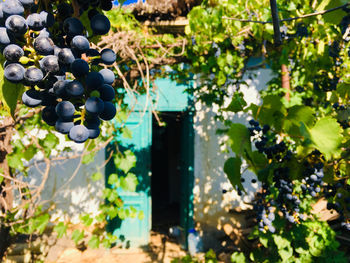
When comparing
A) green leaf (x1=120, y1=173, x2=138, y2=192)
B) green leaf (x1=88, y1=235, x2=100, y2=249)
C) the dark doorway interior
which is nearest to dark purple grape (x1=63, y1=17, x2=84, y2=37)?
green leaf (x1=120, y1=173, x2=138, y2=192)

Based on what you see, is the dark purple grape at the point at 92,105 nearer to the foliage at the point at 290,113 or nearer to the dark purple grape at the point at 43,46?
the dark purple grape at the point at 43,46

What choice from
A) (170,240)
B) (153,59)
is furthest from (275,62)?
(170,240)

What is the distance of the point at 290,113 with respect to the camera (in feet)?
2.65

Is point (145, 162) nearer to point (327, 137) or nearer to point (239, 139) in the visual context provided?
point (239, 139)

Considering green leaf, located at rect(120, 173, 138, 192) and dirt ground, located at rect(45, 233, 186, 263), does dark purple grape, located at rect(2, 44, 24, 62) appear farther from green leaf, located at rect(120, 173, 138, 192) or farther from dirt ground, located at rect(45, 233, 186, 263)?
dirt ground, located at rect(45, 233, 186, 263)

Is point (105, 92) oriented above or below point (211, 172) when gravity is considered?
below

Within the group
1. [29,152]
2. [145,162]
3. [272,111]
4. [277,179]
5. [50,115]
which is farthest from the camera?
[145,162]

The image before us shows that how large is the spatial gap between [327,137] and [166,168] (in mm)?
7022

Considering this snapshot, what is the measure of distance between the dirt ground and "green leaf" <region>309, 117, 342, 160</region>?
12.9ft

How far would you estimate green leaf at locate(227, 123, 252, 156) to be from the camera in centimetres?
78

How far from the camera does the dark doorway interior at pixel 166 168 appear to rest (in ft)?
22.0

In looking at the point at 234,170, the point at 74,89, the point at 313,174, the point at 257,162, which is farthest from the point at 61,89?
the point at 313,174

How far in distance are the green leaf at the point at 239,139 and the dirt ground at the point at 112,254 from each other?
380 centimetres

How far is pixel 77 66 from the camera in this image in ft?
1.69
